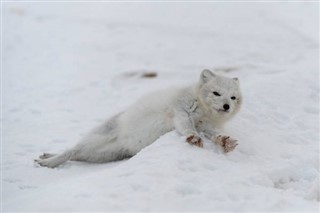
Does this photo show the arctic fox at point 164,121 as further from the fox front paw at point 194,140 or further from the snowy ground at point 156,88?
the snowy ground at point 156,88

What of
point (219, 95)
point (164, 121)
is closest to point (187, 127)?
point (164, 121)

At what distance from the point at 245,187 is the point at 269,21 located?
483 inches

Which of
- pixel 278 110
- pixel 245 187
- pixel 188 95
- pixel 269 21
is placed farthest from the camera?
pixel 269 21

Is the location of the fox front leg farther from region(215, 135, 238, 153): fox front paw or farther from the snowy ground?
region(215, 135, 238, 153): fox front paw

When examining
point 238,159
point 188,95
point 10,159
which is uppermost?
point 188,95

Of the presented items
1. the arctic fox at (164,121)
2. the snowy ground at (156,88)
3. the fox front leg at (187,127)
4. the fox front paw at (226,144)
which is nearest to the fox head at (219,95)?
the arctic fox at (164,121)

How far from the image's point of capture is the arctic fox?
5965 millimetres

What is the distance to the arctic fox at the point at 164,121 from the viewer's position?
596cm

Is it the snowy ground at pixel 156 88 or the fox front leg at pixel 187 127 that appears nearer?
the snowy ground at pixel 156 88

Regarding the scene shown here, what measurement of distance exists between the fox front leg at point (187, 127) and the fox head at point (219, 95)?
276 mm

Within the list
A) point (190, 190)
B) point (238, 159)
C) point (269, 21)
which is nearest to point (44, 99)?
point (238, 159)

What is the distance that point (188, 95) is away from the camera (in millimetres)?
6215

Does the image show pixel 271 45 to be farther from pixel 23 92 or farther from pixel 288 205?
pixel 288 205

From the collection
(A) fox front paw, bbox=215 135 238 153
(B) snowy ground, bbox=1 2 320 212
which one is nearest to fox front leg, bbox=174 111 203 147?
(B) snowy ground, bbox=1 2 320 212
